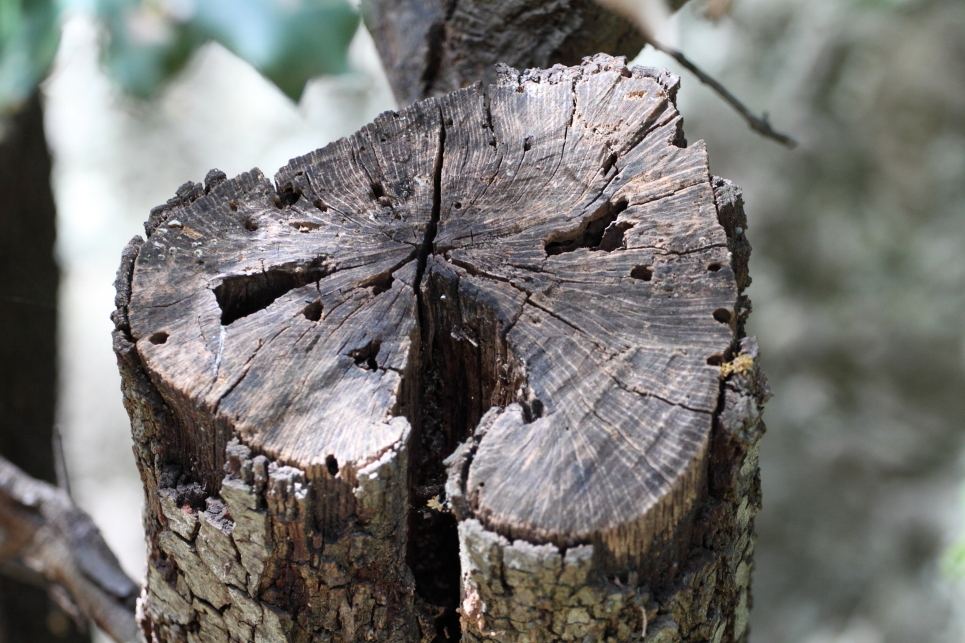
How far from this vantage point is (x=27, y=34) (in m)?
0.83

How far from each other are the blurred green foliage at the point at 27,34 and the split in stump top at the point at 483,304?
0.87ft

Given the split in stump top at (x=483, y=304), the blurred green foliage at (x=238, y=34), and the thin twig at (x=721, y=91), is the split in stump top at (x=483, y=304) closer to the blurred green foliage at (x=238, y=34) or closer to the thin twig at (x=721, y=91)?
the blurred green foliage at (x=238, y=34)

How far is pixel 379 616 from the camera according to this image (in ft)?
3.03

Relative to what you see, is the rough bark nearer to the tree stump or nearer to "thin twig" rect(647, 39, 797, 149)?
"thin twig" rect(647, 39, 797, 149)

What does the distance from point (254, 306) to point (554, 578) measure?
557 mm

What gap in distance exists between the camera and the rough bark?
5.66ft

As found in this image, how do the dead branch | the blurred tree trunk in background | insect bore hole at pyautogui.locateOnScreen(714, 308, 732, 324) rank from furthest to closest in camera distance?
the blurred tree trunk in background
the dead branch
insect bore hole at pyautogui.locateOnScreen(714, 308, 732, 324)

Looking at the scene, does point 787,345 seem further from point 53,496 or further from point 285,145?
point 53,496

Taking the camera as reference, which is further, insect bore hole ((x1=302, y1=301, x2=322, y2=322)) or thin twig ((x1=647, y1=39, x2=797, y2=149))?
thin twig ((x1=647, y1=39, x2=797, y2=149))

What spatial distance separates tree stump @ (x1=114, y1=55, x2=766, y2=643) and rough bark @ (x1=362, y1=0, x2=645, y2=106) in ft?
1.93

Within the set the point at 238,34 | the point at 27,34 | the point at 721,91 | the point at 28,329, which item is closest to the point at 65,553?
the point at 28,329

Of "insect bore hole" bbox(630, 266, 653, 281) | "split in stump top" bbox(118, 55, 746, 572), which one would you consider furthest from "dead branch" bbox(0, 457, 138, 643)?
"insect bore hole" bbox(630, 266, 653, 281)

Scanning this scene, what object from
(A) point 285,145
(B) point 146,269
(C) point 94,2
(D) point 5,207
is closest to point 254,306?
(B) point 146,269

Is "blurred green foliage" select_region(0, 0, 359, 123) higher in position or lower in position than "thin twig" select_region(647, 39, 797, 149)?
lower
